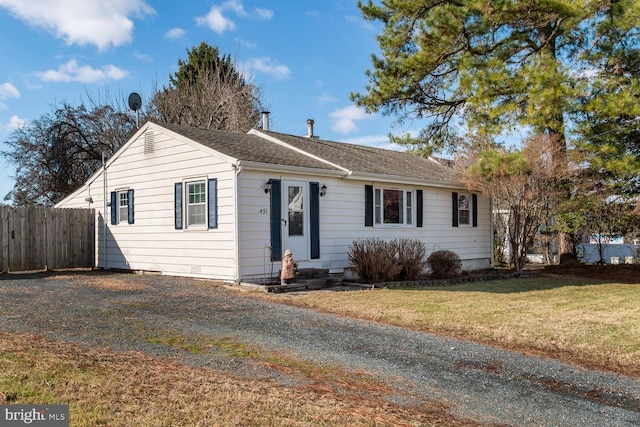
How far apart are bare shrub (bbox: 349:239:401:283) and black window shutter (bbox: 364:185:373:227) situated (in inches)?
66.5

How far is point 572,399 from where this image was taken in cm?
454

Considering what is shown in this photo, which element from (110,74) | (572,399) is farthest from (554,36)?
(110,74)

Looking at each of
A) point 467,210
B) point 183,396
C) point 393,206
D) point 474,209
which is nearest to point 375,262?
point 393,206

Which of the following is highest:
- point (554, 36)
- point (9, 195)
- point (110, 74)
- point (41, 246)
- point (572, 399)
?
point (110, 74)

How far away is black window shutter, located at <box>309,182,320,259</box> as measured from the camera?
13.1 meters

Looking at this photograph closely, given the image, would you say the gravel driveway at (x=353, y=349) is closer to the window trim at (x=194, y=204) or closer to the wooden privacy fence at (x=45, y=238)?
the window trim at (x=194, y=204)

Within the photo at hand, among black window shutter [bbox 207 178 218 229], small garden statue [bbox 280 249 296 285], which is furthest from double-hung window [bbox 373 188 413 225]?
black window shutter [bbox 207 178 218 229]

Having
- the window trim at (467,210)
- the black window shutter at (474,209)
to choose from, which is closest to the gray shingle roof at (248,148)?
the window trim at (467,210)

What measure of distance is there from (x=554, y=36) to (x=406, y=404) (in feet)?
47.6

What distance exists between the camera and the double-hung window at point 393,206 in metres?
14.9

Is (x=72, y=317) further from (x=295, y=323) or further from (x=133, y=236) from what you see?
(x=133, y=236)

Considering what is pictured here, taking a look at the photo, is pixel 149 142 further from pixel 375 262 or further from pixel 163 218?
pixel 375 262

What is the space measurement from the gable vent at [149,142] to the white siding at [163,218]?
0.41ft

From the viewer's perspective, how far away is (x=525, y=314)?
8359 mm
